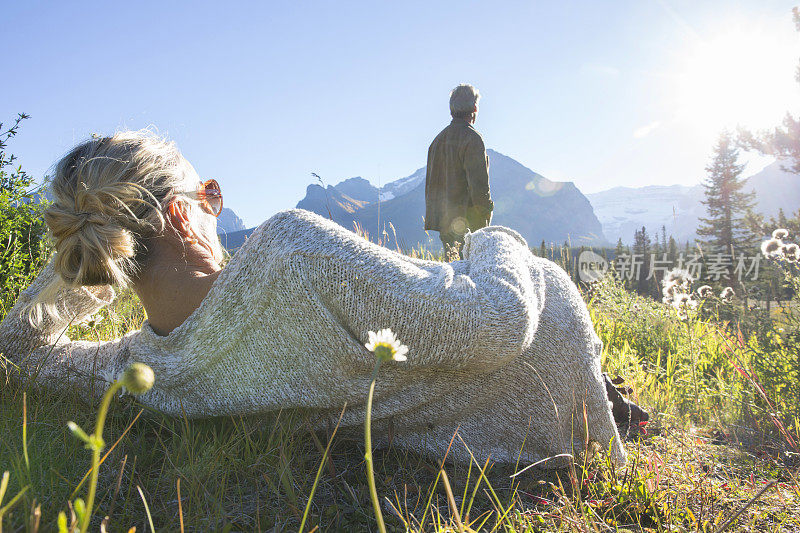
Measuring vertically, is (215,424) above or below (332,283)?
below

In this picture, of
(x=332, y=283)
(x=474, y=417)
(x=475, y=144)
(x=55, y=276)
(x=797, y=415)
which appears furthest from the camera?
(x=475, y=144)

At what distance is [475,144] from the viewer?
17.9ft

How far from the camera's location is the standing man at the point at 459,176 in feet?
17.9

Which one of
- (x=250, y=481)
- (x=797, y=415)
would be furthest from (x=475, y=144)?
(x=250, y=481)

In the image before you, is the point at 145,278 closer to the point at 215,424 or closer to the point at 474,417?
the point at 215,424

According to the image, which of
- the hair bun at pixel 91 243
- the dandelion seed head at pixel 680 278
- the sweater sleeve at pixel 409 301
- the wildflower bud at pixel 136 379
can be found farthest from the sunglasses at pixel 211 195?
the dandelion seed head at pixel 680 278

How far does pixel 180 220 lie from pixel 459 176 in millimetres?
4484

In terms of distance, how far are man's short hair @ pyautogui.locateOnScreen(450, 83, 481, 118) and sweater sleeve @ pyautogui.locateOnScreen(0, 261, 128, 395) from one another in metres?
4.55

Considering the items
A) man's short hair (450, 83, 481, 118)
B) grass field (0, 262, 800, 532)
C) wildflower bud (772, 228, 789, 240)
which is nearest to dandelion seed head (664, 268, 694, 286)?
wildflower bud (772, 228, 789, 240)

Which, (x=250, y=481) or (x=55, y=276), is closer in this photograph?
(x=250, y=481)

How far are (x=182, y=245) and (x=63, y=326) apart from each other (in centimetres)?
85

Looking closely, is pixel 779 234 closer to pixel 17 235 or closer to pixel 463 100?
pixel 463 100

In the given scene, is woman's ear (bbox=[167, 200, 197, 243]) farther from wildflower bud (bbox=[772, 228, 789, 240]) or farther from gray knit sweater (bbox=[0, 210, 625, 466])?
wildflower bud (bbox=[772, 228, 789, 240])

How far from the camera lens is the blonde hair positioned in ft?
4.60
